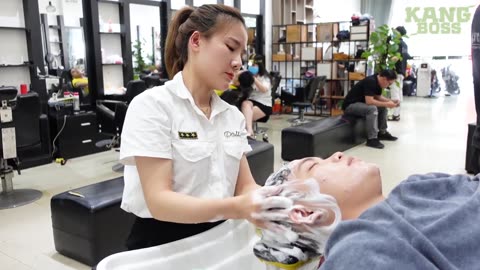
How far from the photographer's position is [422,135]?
20.5ft

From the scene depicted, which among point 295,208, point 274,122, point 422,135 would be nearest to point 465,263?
point 295,208

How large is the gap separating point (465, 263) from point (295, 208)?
1.22 feet

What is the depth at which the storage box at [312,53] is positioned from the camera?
809 centimetres

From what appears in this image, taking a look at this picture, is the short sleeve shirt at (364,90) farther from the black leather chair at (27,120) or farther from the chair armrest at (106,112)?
the black leather chair at (27,120)

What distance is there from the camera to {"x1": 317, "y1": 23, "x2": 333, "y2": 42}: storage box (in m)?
7.86

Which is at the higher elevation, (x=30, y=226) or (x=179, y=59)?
(x=179, y=59)

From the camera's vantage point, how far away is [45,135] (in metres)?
4.63

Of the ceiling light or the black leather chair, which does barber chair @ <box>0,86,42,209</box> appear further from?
the ceiling light

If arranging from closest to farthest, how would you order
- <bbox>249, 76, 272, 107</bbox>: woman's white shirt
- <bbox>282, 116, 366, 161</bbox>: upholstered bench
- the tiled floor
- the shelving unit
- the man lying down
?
1. the man lying down
2. the tiled floor
3. <bbox>282, 116, 366, 161</bbox>: upholstered bench
4. <bbox>249, 76, 272, 107</bbox>: woman's white shirt
5. the shelving unit

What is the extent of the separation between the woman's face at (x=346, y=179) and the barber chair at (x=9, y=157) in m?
3.04

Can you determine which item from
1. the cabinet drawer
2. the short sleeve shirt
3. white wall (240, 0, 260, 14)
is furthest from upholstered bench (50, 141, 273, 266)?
white wall (240, 0, 260, 14)

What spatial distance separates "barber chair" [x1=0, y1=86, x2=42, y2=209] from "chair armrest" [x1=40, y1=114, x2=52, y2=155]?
0.70 m

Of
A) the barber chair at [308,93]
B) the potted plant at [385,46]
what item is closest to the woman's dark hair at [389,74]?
the potted plant at [385,46]

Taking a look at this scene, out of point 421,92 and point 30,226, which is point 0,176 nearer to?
point 30,226
